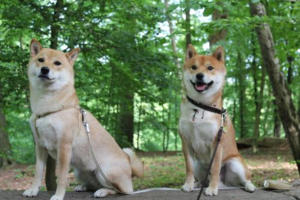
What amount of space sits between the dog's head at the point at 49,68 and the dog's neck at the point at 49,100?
0.05 meters

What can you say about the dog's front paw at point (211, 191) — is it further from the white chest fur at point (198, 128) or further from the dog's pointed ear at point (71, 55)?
the dog's pointed ear at point (71, 55)

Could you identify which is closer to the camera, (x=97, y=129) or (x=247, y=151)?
(x=97, y=129)

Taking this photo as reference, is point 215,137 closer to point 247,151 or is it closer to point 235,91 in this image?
point 247,151

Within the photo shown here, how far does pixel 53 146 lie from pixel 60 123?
258mm

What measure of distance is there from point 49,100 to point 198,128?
5.14ft

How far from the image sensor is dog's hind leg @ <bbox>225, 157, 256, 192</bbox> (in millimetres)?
3980

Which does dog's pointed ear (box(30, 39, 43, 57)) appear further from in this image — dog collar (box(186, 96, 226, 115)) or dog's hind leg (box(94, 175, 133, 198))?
dog collar (box(186, 96, 226, 115))

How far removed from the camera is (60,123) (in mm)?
3363

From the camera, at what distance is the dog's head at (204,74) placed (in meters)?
3.72

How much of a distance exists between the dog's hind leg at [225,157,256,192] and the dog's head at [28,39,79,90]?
2015 millimetres


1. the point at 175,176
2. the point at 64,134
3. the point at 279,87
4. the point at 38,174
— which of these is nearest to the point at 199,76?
the point at 64,134

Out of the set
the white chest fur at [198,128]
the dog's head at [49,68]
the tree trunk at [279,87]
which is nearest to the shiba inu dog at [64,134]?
the dog's head at [49,68]

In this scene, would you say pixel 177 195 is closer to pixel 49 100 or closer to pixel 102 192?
pixel 102 192

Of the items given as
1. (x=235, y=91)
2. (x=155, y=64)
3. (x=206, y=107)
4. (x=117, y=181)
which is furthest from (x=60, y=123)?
(x=235, y=91)
